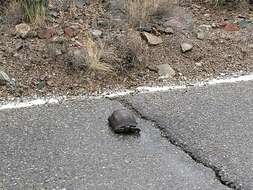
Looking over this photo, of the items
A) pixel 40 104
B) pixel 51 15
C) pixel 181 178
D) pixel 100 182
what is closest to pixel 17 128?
pixel 40 104

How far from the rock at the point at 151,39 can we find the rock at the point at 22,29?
43.4 inches

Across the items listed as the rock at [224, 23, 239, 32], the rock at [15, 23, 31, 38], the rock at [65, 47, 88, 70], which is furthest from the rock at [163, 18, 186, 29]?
the rock at [15, 23, 31, 38]

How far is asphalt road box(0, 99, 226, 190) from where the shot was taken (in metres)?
3.80

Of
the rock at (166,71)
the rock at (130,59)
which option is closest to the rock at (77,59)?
the rock at (130,59)

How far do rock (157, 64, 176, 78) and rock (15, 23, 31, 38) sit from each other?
1275mm

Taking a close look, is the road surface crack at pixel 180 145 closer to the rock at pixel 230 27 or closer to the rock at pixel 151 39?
the rock at pixel 151 39

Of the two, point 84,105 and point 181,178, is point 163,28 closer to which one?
point 84,105

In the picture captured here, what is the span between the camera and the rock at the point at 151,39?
569 cm

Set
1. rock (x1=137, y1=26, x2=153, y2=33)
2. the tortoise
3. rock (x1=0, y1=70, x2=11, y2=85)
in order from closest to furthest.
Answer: the tortoise
rock (x1=0, y1=70, x2=11, y2=85)
rock (x1=137, y1=26, x2=153, y2=33)

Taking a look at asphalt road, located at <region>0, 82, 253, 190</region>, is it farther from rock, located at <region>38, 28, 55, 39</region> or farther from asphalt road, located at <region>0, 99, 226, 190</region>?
rock, located at <region>38, 28, 55, 39</region>

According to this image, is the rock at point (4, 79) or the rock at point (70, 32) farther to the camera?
the rock at point (70, 32)

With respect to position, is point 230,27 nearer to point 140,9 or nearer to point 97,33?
point 140,9

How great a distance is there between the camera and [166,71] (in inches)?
212

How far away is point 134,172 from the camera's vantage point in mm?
3922
